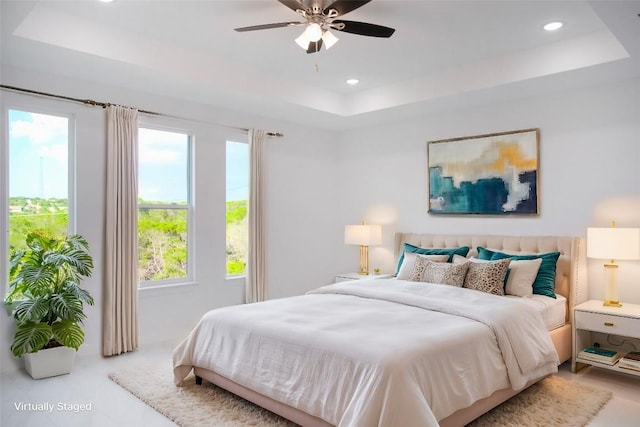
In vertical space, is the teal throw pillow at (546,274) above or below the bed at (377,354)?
above

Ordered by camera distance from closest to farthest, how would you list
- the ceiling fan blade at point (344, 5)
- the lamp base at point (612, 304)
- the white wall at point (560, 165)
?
the ceiling fan blade at point (344, 5) → the lamp base at point (612, 304) → the white wall at point (560, 165)

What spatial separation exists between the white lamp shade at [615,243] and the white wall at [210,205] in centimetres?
332

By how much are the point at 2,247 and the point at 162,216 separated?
1.43 m

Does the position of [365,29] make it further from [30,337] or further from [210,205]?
[30,337]

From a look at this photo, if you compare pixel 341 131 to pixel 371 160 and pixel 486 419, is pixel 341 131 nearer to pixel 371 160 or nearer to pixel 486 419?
pixel 371 160

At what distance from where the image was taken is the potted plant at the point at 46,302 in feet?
11.3

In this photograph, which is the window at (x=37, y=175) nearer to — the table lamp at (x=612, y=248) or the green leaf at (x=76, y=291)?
the green leaf at (x=76, y=291)

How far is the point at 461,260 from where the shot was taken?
14.8 feet

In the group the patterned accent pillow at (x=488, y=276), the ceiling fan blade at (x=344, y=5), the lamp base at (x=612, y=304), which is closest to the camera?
the ceiling fan blade at (x=344, y=5)

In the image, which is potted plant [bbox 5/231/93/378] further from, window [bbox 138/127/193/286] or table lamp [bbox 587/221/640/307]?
table lamp [bbox 587/221/640/307]

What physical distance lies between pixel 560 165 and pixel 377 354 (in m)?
3.11

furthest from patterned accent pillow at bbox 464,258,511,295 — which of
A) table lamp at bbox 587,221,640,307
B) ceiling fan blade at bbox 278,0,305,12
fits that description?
ceiling fan blade at bbox 278,0,305,12

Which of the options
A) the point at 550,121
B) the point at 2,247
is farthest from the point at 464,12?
the point at 2,247

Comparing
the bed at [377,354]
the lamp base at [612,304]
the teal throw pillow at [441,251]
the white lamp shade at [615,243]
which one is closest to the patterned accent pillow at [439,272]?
the bed at [377,354]
